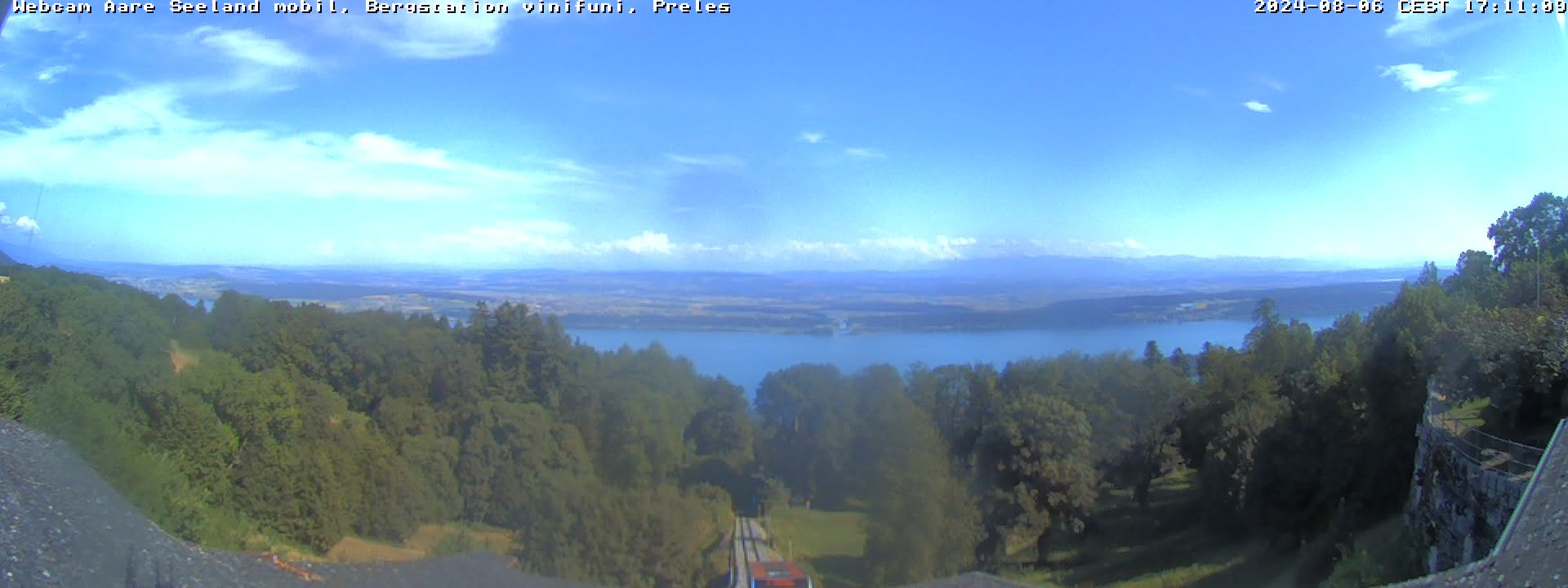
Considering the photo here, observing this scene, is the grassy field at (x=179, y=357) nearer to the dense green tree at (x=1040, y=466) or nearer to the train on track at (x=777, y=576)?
the train on track at (x=777, y=576)

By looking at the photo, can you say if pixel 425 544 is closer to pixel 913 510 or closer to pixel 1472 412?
pixel 913 510

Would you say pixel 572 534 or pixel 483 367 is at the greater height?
pixel 483 367

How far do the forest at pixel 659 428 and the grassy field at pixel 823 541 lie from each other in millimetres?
95

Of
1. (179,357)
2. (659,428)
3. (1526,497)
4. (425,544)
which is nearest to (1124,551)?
(1526,497)

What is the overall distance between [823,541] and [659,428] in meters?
1.28

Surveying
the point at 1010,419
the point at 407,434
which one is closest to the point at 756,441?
the point at 1010,419

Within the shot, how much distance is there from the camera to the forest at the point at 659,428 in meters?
5.40

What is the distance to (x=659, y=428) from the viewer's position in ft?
18.8

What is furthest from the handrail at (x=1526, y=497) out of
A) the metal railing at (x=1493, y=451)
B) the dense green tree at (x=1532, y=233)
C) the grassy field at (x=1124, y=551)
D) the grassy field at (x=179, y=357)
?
the grassy field at (x=179, y=357)

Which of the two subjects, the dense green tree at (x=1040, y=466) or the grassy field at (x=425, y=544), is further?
the dense green tree at (x=1040, y=466)

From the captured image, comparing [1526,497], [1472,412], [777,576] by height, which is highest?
[1472,412]

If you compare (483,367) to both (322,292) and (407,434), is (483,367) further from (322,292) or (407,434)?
(322,292)

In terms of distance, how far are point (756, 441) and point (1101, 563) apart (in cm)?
253

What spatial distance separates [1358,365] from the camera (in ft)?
24.6
